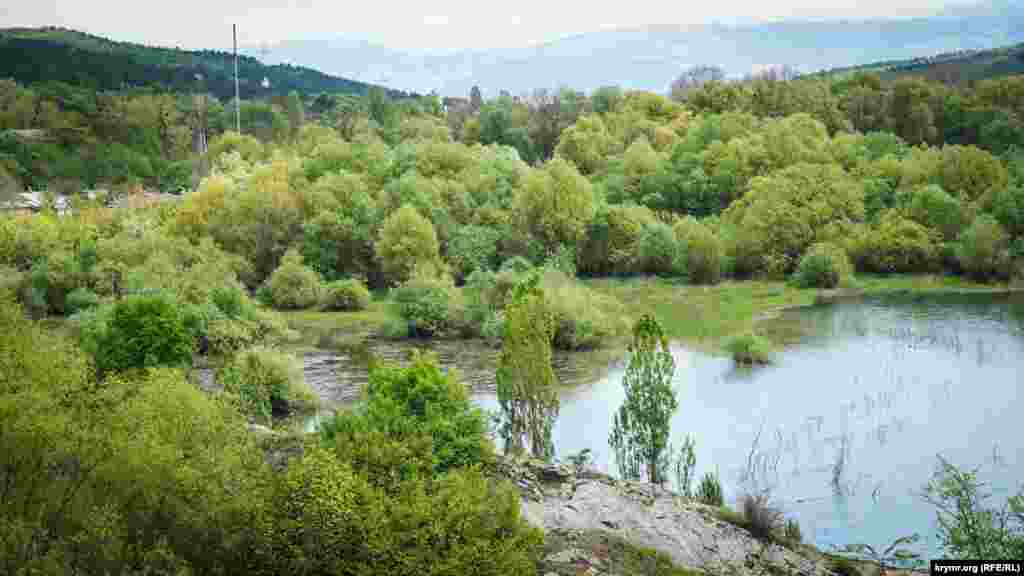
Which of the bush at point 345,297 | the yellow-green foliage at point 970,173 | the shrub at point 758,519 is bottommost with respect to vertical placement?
the bush at point 345,297

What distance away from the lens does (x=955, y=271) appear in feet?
208

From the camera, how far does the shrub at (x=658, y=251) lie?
66.7 m

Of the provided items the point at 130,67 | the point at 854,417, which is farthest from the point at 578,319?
the point at 130,67

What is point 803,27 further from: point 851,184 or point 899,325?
point 899,325

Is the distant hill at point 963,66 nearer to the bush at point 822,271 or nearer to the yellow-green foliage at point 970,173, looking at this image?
the yellow-green foliage at point 970,173

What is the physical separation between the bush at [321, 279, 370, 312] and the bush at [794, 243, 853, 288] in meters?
25.2

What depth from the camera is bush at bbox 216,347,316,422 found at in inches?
1415

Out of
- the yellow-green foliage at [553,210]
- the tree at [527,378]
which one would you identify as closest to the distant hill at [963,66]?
the yellow-green foliage at [553,210]

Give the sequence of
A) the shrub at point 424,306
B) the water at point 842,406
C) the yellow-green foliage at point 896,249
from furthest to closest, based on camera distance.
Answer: the yellow-green foliage at point 896,249, the shrub at point 424,306, the water at point 842,406

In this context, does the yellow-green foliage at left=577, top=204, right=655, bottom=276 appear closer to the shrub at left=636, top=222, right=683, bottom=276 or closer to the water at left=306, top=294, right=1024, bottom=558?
the shrub at left=636, top=222, right=683, bottom=276

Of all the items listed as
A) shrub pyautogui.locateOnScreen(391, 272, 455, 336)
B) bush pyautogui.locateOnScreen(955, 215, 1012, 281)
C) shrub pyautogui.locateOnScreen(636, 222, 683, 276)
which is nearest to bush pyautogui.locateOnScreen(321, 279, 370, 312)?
shrub pyautogui.locateOnScreen(391, 272, 455, 336)

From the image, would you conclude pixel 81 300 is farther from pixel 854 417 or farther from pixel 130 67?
pixel 130 67

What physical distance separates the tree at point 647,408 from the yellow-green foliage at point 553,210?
126ft

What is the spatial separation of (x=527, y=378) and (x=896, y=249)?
137 feet
